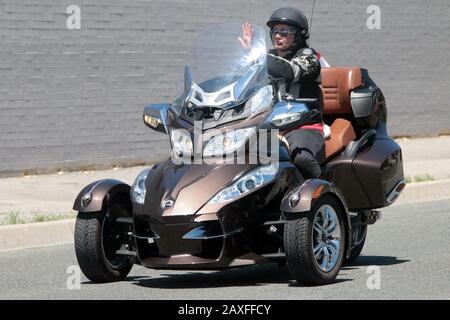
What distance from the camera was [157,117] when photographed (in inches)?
336

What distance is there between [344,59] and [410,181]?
5.32 m

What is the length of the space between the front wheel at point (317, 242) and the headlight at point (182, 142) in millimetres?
880

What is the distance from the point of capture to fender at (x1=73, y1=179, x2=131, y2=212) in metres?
A: 8.37

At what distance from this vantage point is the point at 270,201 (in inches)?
326

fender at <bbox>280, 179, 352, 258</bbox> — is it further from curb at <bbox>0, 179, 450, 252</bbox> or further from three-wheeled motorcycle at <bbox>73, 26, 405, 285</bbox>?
curb at <bbox>0, 179, 450, 252</bbox>

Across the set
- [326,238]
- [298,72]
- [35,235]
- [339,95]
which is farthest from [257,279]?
[35,235]

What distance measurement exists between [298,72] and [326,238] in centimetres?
133

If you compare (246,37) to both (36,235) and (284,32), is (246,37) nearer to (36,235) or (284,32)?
(284,32)

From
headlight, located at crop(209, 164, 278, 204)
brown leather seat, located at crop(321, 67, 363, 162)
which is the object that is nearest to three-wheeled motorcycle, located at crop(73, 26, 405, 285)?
headlight, located at crop(209, 164, 278, 204)

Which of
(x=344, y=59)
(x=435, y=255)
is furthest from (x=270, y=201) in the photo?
(x=344, y=59)

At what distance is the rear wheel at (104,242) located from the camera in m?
8.32

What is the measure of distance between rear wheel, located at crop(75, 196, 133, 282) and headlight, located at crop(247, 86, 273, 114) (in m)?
1.26

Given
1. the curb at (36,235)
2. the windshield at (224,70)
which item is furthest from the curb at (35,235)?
the windshield at (224,70)

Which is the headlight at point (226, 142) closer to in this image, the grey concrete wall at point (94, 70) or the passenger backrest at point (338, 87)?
the passenger backrest at point (338, 87)
